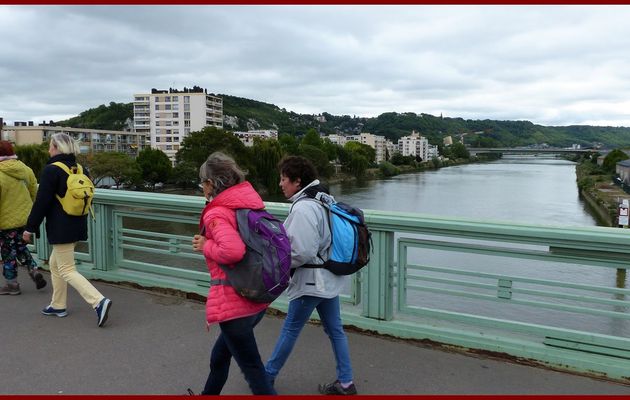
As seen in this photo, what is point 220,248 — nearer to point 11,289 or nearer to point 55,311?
point 55,311

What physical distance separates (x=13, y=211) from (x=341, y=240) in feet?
11.4

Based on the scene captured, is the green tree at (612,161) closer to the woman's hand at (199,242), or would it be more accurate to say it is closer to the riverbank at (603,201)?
the riverbank at (603,201)

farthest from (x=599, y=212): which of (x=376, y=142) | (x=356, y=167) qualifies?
(x=376, y=142)

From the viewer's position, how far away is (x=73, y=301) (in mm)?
4730

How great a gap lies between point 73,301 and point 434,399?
3376mm

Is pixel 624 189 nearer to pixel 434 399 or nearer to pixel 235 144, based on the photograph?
pixel 235 144

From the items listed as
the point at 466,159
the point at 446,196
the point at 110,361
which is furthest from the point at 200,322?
the point at 466,159

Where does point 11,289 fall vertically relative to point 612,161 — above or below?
below

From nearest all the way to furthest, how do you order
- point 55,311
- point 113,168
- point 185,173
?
point 55,311 → point 113,168 → point 185,173

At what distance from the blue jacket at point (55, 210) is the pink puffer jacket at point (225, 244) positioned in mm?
1995

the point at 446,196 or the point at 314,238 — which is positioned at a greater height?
the point at 314,238

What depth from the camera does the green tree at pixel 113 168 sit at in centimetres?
5475

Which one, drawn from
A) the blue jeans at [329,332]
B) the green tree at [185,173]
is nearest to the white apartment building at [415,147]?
the green tree at [185,173]

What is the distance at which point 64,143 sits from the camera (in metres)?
4.05
